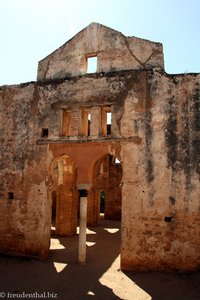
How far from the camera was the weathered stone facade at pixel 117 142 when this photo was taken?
9.10m

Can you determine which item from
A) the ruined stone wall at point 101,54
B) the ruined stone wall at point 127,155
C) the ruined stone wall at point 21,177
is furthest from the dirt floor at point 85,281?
the ruined stone wall at point 101,54

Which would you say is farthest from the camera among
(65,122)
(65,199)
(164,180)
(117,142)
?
(65,199)

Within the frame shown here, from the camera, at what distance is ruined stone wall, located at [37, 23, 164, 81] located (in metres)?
10.4

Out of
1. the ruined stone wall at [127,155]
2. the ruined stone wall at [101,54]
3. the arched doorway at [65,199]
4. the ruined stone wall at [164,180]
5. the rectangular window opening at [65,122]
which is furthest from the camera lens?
the arched doorway at [65,199]

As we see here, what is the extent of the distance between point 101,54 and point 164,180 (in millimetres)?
5504

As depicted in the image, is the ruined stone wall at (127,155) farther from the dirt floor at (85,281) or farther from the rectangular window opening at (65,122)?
the dirt floor at (85,281)

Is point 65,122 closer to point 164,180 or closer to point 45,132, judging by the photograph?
point 45,132

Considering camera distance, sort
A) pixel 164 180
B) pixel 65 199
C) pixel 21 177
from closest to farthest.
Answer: pixel 164 180 → pixel 21 177 → pixel 65 199

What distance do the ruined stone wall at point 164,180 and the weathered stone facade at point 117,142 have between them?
0.11 feet

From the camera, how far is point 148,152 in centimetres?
959

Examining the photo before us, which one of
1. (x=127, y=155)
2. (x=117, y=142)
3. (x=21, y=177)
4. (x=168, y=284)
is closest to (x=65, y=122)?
(x=117, y=142)

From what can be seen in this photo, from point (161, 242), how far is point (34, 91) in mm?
7661

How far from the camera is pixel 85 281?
27.3ft

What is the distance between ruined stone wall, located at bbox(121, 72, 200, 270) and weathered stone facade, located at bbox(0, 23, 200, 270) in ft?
0.11
